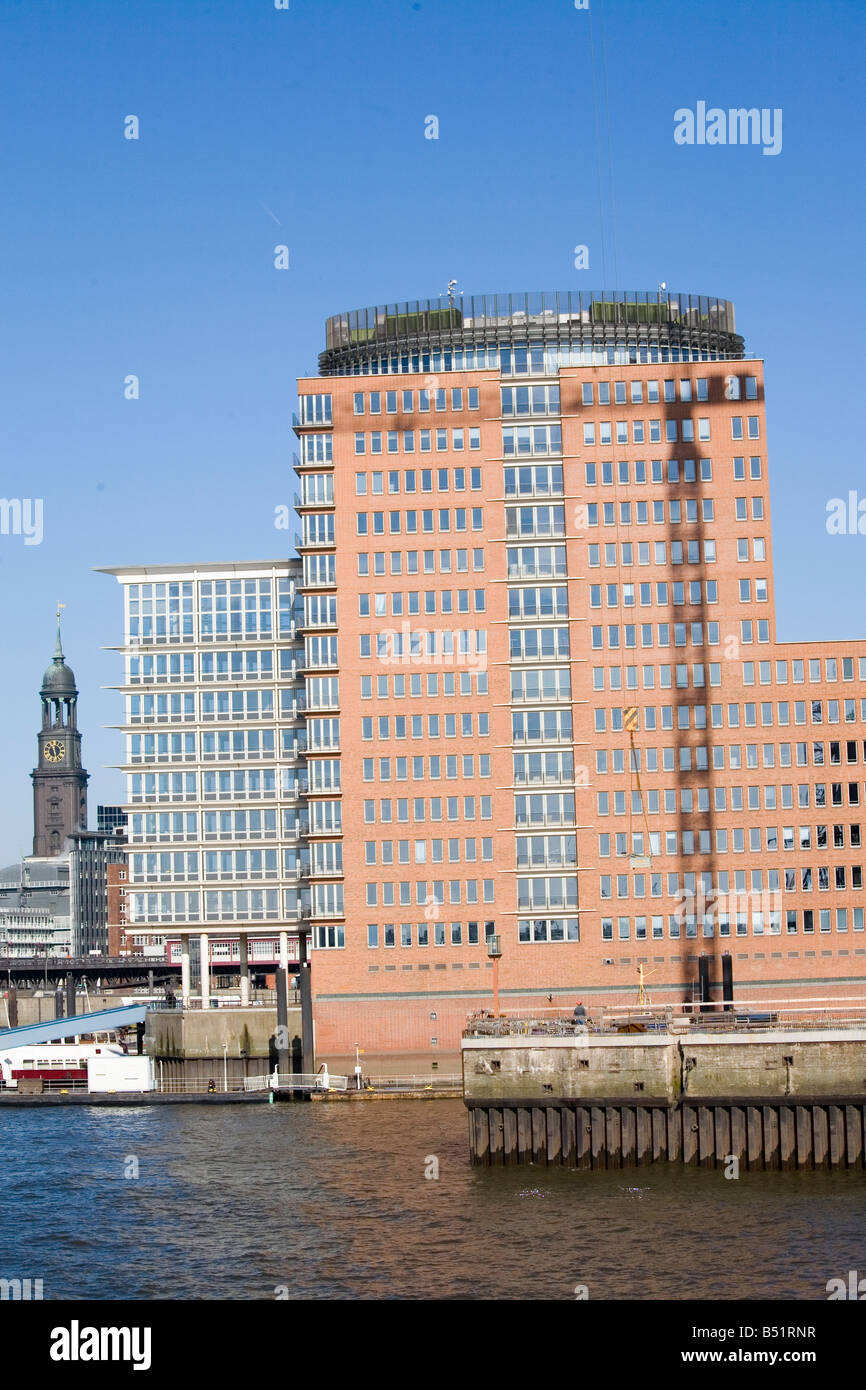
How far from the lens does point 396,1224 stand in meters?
52.1

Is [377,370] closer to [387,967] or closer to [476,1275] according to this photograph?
[387,967]

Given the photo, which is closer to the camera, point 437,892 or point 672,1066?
point 672,1066

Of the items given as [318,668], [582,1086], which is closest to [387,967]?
[318,668]

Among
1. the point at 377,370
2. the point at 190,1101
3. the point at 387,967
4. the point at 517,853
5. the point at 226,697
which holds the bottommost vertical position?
the point at 190,1101

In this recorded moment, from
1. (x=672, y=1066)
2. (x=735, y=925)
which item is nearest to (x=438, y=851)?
(x=735, y=925)

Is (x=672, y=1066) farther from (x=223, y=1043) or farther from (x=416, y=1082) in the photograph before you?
(x=223, y=1043)

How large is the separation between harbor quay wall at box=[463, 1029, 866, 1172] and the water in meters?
1.43

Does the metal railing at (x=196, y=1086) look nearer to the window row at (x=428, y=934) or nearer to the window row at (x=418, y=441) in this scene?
the window row at (x=428, y=934)

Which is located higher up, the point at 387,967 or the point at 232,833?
the point at 232,833

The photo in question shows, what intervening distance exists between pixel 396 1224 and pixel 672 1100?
1605 cm

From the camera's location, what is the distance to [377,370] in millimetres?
125000

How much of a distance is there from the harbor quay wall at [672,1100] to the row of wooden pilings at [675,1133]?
0.13 ft
